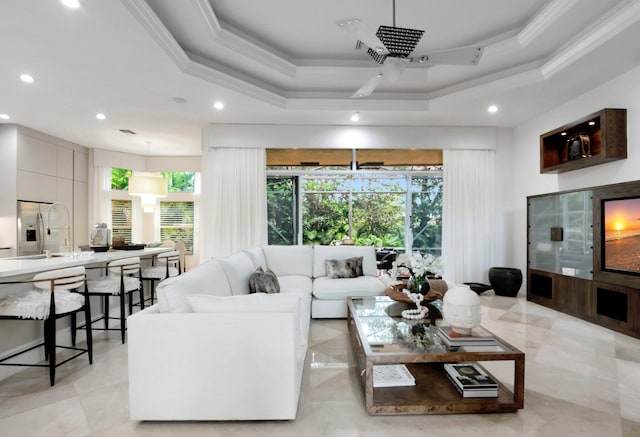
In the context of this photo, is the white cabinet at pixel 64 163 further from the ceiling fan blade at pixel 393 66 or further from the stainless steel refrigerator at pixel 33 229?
the ceiling fan blade at pixel 393 66

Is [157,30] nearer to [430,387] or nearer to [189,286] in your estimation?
[189,286]

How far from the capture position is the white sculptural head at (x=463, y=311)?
2221 mm

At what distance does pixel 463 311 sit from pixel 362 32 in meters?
2.03

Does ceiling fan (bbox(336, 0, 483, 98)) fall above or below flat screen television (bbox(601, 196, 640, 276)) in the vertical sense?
above

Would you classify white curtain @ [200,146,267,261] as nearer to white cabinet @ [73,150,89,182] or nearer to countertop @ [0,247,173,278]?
countertop @ [0,247,173,278]

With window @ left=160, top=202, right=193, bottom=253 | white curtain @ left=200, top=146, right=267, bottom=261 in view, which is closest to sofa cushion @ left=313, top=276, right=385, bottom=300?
white curtain @ left=200, top=146, right=267, bottom=261

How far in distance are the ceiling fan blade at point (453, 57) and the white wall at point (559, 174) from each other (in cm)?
231

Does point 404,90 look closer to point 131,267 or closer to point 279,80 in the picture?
point 279,80


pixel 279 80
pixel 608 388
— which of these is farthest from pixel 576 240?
pixel 279 80

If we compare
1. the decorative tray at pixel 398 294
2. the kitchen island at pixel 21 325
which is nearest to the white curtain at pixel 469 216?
the decorative tray at pixel 398 294

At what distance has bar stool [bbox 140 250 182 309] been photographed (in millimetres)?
4045

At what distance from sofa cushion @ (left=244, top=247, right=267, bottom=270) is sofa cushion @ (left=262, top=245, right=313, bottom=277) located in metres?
0.15

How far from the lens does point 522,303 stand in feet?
16.0

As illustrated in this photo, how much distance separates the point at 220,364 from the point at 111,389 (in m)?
1.12
